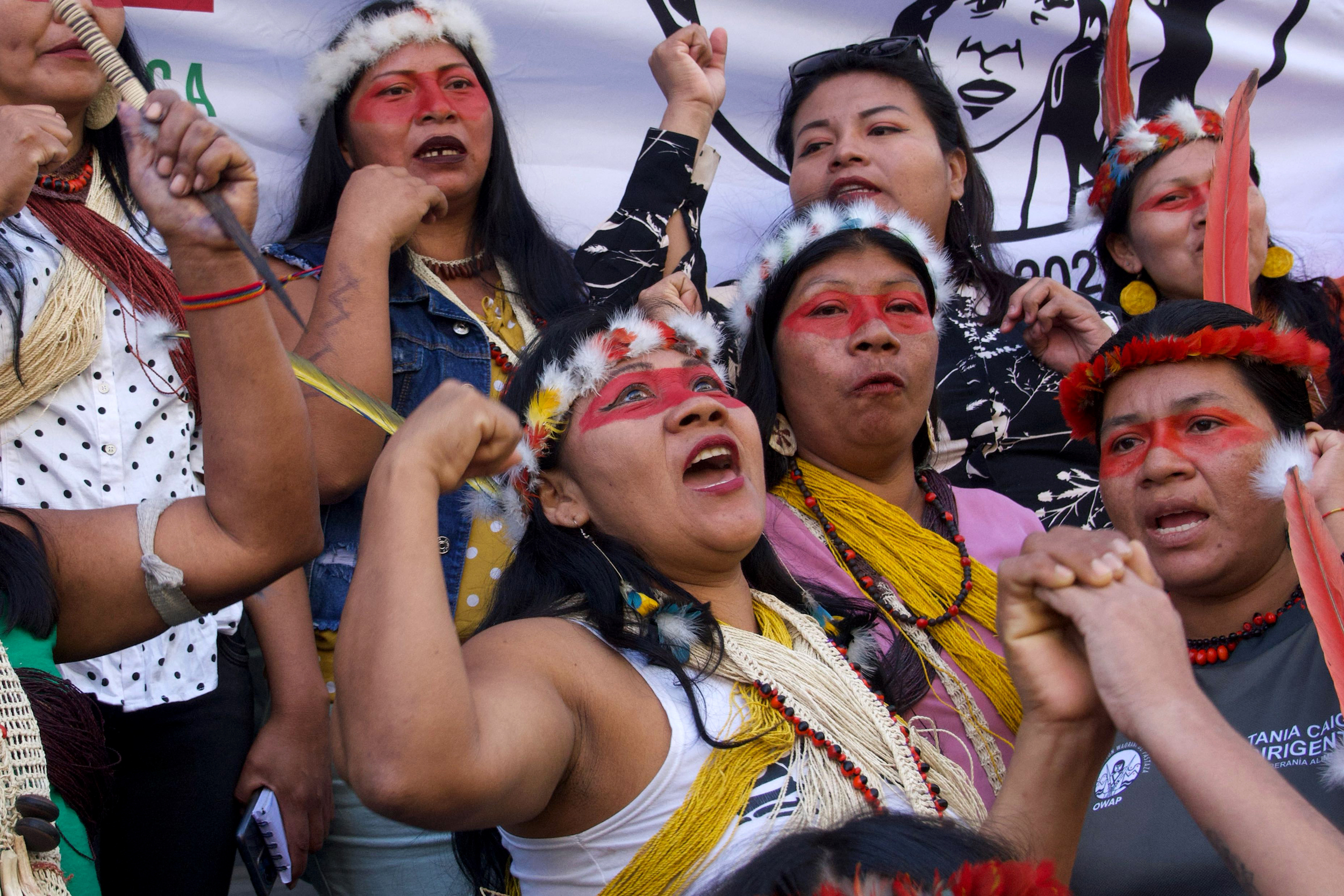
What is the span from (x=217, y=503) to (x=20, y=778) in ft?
1.33

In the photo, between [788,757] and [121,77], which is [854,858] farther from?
[121,77]

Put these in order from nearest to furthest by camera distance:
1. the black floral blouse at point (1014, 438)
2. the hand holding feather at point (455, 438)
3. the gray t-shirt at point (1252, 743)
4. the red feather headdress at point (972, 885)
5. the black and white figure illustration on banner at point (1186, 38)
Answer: the red feather headdress at point (972, 885), the hand holding feather at point (455, 438), the gray t-shirt at point (1252, 743), the black floral blouse at point (1014, 438), the black and white figure illustration on banner at point (1186, 38)

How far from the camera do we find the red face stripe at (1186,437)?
2133 millimetres

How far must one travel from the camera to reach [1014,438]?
9.63 feet

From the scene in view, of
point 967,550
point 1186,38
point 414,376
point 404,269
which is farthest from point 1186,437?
point 1186,38

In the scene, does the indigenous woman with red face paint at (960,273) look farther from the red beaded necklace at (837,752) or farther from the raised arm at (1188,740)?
the raised arm at (1188,740)

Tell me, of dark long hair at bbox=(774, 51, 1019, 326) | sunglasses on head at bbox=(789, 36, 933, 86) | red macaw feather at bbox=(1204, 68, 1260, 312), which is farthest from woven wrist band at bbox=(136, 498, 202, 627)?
sunglasses on head at bbox=(789, 36, 933, 86)

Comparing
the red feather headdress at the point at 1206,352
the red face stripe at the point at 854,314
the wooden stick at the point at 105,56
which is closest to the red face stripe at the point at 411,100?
the red face stripe at the point at 854,314

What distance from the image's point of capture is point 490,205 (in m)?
2.81

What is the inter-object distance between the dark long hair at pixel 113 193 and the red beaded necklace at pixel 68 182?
0.04m

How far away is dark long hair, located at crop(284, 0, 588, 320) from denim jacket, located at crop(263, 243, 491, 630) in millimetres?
102

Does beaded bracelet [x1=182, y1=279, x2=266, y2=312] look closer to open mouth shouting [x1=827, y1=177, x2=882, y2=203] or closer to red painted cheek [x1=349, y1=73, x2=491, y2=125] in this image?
red painted cheek [x1=349, y1=73, x2=491, y2=125]

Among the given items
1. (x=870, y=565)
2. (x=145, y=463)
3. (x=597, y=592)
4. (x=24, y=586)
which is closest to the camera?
(x=24, y=586)

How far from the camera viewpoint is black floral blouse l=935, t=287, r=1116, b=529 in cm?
288
